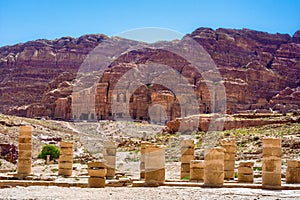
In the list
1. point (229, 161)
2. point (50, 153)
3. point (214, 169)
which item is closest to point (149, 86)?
point (50, 153)

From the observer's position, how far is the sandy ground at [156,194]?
49.2 feet

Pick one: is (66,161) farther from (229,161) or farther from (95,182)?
(229,161)

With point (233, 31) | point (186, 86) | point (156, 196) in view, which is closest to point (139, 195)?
point (156, 196)

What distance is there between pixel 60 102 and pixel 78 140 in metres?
49.0

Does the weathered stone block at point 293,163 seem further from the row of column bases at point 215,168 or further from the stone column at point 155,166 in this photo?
the stone column at point 155,166

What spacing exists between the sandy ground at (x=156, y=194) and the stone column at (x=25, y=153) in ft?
24.5

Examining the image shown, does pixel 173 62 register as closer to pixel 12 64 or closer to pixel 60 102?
pixel 60 102

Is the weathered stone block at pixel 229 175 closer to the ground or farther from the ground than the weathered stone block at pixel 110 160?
closer to the ground

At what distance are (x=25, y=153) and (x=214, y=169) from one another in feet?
34.6

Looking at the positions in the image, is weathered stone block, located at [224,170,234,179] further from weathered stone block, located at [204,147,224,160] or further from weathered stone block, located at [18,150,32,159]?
weathered stone block, located at [18,150,32,159]

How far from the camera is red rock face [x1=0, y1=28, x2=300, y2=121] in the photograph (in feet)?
377

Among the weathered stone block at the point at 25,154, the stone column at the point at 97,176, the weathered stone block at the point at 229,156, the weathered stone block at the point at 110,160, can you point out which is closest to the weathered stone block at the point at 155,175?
the stone column at the point at 97,176

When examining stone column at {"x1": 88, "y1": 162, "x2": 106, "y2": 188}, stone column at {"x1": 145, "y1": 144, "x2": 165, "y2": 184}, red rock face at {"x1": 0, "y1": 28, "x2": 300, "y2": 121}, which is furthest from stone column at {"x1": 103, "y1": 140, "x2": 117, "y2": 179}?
red rock face at {"x1": 0, "y1": 28, "x2": 300, "y2": 121}

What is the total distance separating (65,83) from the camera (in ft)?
439
